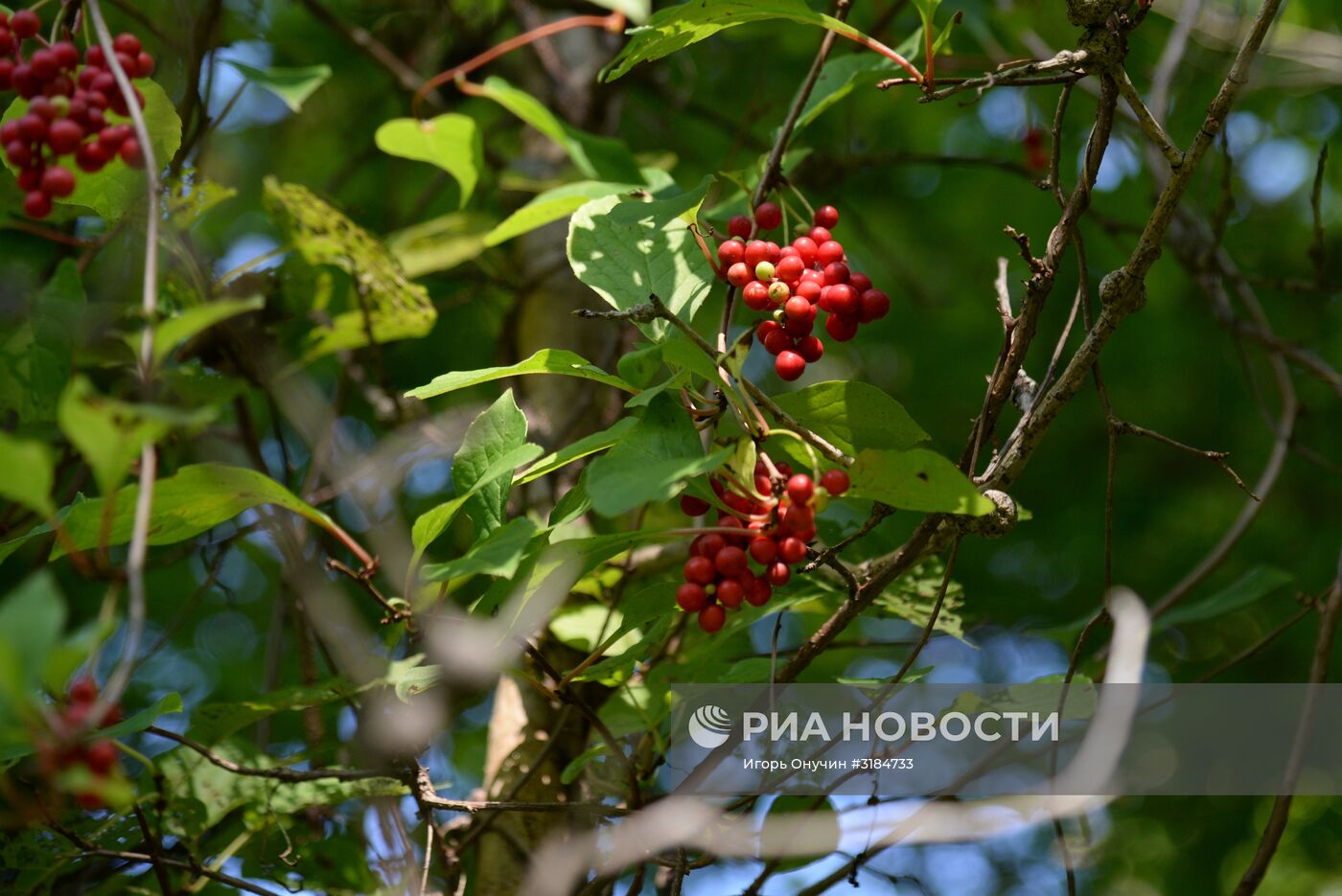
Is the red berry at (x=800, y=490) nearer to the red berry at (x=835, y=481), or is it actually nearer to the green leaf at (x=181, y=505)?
the red berry at (x=835, y=481)

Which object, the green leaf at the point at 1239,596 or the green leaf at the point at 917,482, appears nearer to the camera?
the green leaf at the point at 917,482

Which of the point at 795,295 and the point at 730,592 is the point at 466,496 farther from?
the point at 795,295

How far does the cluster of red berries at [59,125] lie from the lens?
37.2 inches

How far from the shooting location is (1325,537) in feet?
8.27

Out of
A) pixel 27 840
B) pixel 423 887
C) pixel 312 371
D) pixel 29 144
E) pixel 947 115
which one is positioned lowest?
pixel 312 371

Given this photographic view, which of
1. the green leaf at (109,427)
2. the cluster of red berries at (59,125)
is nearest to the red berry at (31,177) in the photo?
the cluster of red berries at (59,125)

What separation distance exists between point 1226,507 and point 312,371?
235 cm

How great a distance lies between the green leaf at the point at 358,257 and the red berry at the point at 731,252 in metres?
0.76

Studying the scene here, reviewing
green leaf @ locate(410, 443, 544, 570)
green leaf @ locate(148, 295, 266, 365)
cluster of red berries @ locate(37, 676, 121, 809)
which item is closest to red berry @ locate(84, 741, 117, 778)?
cluster of red berries @ locate(37, 676, 121, 809)

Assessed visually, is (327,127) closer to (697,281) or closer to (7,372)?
(7,372)

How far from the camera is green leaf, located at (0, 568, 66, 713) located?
22.8 inches

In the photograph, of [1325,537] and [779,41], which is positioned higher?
[779,41]

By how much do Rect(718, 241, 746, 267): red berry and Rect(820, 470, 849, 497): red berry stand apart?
285mm

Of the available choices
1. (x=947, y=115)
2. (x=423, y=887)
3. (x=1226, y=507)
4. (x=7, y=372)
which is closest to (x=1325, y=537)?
(x=1226, y=507)
